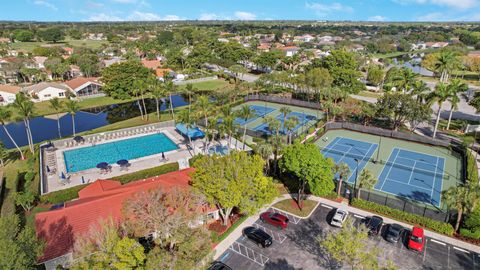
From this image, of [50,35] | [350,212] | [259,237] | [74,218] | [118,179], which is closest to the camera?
[74,218]

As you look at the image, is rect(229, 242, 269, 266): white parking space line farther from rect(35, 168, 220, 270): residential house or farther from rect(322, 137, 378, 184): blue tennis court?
rect(322, 137, 378, 184): blue tennis court

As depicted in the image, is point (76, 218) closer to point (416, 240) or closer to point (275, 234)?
point (275, 234)

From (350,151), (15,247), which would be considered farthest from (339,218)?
(15,247)

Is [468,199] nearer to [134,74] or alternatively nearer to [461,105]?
[461,105]

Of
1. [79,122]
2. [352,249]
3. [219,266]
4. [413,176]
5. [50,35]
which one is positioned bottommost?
[219,266]

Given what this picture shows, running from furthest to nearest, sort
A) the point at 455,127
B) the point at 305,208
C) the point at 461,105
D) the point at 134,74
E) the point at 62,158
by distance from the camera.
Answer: the point at 134,74 → the point at 461,105 → the point at 455,127 → the point at 62,158 → the point at 305,208

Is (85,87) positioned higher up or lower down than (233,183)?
higher up

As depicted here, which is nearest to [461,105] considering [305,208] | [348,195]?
[348,195]
